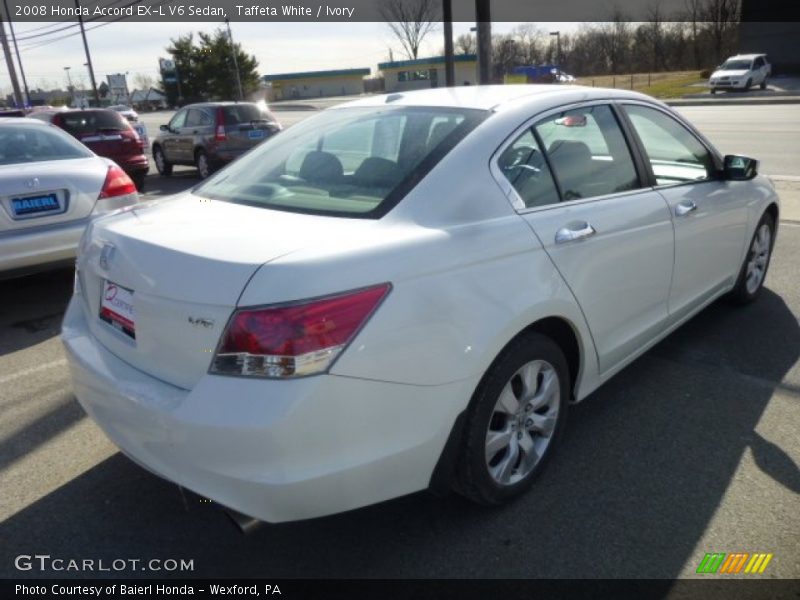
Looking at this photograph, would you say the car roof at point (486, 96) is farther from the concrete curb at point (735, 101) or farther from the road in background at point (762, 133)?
the concrete curb at point (735, 101)

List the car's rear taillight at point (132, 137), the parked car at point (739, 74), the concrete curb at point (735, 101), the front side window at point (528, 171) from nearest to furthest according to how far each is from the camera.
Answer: the front side window at point (528, 171), the car's rear taillight at point (132, 137), the concrete curb at point (735, 101), the parked car at point (739, 74)

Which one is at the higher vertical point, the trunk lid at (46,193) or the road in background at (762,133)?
the trunk lid at (46,193)

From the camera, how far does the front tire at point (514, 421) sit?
2.39m

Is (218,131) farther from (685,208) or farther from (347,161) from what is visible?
(685,208)

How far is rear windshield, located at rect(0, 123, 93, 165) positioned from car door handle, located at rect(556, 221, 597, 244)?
4769 mm

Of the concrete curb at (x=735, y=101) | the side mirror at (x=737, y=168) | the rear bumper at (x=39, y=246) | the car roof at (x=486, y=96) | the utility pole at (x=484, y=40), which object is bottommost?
the concrete curb at (x=735, y=101)

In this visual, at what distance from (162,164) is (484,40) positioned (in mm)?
8797

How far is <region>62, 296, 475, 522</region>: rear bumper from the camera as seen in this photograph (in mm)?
1926

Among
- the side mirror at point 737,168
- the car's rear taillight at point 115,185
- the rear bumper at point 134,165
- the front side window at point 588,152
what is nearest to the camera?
the front side window at point 588,152

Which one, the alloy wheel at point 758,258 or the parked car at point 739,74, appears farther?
the parked car at point 739,74

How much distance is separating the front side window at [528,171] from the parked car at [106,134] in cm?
1107

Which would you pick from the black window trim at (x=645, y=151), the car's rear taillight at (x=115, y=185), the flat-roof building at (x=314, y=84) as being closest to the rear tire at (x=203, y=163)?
the car's rear taillight at (x=115, y=185)

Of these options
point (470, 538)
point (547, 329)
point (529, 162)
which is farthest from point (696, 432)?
point (529, 162)

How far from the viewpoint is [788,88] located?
33.8 meters
